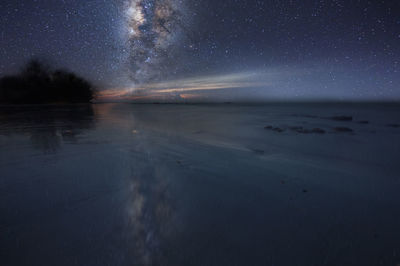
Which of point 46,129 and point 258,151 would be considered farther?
point 46,129

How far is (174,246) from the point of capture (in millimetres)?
1726

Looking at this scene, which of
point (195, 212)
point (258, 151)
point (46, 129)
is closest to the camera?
point (195, 212)

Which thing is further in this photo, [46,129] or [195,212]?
[46,129]

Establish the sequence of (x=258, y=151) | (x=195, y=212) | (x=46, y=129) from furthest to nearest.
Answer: (x=46, y=129)
(x=258, y=151)
(x=195, y=212)

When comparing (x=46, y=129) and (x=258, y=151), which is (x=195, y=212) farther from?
Answer: (x=46, y=129)

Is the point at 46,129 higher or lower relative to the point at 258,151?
higher

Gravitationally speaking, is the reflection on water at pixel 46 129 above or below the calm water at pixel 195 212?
above

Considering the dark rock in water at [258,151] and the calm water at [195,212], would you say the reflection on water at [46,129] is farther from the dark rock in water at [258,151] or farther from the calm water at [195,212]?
the dark rock in water at [258,151]

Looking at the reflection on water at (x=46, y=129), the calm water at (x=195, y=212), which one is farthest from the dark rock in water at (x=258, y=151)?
the reflection on water at (x=46, y=129)

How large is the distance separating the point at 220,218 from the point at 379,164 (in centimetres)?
487

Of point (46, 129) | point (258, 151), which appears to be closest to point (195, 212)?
point (258, 151)

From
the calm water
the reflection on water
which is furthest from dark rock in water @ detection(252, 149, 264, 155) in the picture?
the reflection on water

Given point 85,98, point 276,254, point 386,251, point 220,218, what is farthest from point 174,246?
point 85,98

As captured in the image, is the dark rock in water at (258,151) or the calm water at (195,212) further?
the dark rock in water at (258,151)
